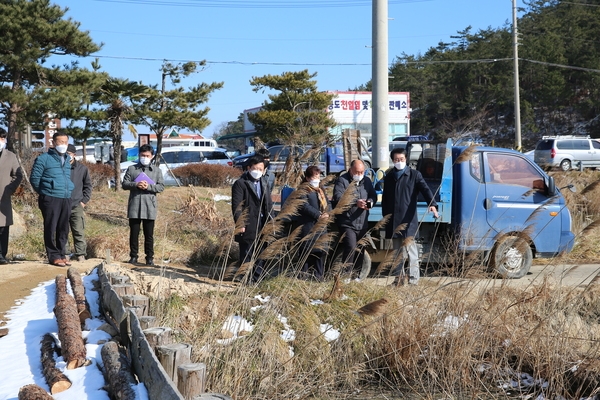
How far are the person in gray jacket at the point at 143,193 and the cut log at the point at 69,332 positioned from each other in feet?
10.1

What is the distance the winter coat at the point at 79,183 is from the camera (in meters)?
9.41

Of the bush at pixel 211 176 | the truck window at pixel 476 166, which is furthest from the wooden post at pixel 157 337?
the bush at pixel 211 176

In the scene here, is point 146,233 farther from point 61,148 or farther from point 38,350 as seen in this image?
point 38,350

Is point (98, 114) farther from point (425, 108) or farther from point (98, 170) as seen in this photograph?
point (425, 108)

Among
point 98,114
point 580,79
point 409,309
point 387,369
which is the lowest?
point 387,369

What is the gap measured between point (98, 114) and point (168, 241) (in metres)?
7.28

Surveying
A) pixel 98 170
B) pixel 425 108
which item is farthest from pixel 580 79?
pixel 98 170

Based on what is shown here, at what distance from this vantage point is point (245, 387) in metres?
4.77

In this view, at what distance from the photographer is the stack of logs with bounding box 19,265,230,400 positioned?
3.79 metres

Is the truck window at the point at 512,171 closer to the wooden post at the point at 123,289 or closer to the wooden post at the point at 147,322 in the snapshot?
the wooden post at the point at 123,289

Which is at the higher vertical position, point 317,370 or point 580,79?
point 580,79

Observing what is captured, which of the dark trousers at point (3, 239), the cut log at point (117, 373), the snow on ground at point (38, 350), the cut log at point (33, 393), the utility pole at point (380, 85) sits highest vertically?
the utility pole at point (380, 85)

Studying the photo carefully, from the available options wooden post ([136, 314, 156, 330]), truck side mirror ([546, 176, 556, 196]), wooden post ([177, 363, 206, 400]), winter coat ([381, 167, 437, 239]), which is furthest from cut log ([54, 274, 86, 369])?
truck side mirror ([546, 176, 556, 196])

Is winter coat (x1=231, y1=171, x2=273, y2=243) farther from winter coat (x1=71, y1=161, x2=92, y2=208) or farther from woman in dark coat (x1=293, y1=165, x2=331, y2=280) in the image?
winter coat (x1=71, y1=161, x2=92, y2=208)
